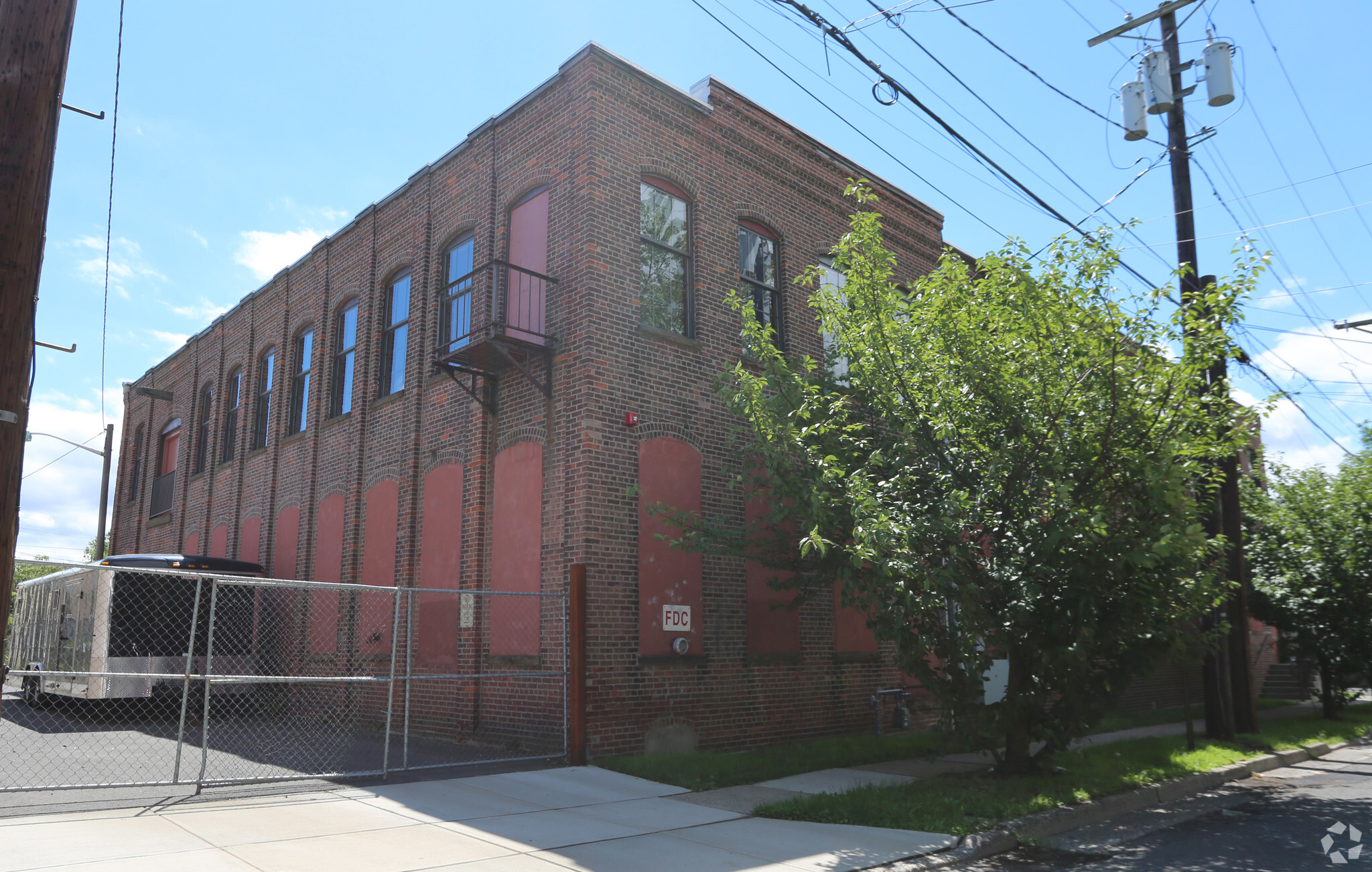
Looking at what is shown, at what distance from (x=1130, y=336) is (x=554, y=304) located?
7.10 meters

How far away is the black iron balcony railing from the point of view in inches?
1011

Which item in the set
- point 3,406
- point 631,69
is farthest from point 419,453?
point 3,406

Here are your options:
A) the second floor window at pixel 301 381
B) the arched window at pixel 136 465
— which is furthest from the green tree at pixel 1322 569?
the arched window at pixel 136 465

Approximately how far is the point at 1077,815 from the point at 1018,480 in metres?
3.19

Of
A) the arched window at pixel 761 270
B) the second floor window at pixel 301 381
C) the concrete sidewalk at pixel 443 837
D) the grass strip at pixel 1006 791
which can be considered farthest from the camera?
the second floor window at pixel 301 381

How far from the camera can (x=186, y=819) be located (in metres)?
7.58

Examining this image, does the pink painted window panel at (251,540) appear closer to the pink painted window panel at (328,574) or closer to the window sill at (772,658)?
the pink painted window panel at (328,574)

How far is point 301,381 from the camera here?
19.7 m

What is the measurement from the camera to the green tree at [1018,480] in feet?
29.7

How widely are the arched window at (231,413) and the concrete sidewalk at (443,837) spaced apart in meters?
15.6

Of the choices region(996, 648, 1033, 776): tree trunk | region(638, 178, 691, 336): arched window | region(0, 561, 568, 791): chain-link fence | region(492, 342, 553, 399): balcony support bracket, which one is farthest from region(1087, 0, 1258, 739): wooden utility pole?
region(0, 561, 568, 791): chain-link fence

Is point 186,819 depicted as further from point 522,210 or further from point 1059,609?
point 522,210

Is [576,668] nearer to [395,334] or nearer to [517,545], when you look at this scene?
[517,545]

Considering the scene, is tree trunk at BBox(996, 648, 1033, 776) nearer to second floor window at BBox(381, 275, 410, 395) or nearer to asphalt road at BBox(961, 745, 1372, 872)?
asphalt road at BBox(961, 745, 1372, 872)
